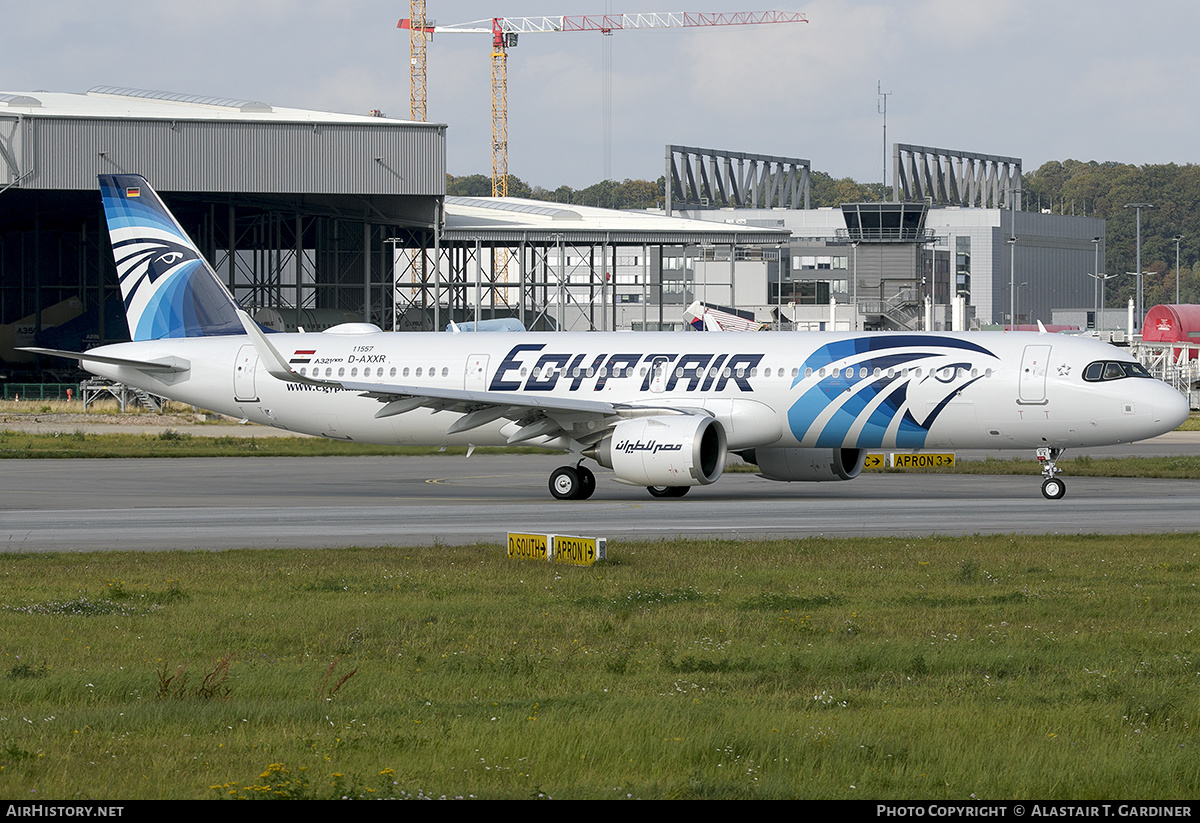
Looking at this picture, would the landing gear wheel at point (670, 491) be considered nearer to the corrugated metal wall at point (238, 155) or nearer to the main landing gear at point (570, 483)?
the main landing gear at point (570, 483)

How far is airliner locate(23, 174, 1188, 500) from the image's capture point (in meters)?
30.7

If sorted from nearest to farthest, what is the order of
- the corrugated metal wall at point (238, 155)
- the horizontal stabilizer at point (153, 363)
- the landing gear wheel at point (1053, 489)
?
the landing gear wheel at point (1053, 489) → the horizontal stabilizer at point (153, 363) → the corrugated metal wall at point (238, 155)

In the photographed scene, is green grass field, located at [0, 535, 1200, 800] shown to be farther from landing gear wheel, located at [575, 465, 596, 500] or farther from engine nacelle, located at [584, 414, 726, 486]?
landing gear wheel, located at [575, 465, 596, 500]

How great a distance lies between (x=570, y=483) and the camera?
32.7m

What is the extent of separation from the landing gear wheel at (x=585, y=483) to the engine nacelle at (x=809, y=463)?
401cm

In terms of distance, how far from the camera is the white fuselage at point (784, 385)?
30906 mm

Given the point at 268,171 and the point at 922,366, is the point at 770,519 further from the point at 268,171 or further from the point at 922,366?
the point at 268,171

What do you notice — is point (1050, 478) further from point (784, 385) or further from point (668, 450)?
point (668, 450)

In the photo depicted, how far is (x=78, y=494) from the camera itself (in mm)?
33250

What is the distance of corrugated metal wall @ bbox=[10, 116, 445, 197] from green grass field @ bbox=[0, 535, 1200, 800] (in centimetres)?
5600

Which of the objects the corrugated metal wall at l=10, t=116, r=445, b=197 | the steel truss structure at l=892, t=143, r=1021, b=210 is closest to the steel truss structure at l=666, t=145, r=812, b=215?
the steel truss structure at l=892, t=143, r=1021, b=210

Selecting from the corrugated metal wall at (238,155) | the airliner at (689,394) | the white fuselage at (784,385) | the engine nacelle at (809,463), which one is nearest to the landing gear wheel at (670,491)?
the airliner at (689,394)

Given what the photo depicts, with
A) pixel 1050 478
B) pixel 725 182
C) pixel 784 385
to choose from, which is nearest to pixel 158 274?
pixel 784 385
